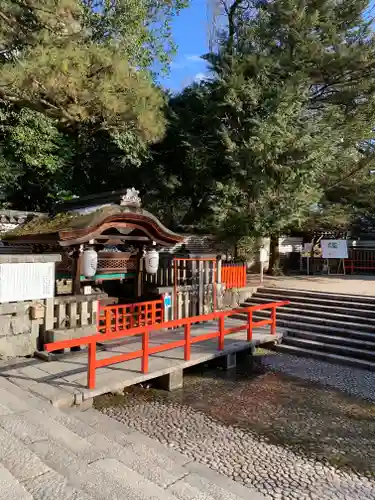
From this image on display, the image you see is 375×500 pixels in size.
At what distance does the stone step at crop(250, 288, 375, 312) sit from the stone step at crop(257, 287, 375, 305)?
0.16 ft

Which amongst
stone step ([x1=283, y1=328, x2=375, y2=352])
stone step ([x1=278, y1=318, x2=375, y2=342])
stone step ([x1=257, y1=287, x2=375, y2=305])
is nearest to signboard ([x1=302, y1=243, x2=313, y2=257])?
stone step ([x1=257, y1=287, x2=375, y2=305])

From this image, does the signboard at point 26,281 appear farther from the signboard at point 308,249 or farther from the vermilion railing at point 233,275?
the signboard at point 308,249

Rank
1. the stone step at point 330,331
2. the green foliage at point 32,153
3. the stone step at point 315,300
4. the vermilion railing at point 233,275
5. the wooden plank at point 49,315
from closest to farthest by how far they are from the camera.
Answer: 1. the wooden plank at point 49,315
2. the stone step at point 330,331
3. the stone step at point 315,300
4. the green foliage at point 32,153
5. the vermilion railing at point 233,275

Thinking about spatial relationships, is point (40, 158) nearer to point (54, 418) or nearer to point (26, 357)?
point (26, 357)

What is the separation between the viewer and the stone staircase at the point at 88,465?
3.16m

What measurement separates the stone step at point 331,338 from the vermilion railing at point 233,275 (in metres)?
2.95

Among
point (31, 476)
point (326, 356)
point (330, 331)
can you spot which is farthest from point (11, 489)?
point (330, 331)

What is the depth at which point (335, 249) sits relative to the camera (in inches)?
771

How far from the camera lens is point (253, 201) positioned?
14023mm

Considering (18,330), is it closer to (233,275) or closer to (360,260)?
(233,275)

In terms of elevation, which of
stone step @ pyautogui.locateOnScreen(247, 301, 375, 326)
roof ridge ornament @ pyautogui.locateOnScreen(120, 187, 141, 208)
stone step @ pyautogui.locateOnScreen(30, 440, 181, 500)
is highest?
roof ridge ornament @ pyautogui.locateOnScreen(120, 187, 141, 208)

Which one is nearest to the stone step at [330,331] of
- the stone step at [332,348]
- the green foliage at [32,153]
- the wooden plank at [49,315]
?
the stone step at [332,348]

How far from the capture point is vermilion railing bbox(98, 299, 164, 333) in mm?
9109

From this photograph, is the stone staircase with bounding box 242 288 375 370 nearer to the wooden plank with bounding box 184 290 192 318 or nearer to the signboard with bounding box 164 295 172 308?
the wooden plank with bounding box 184 290 192 318
